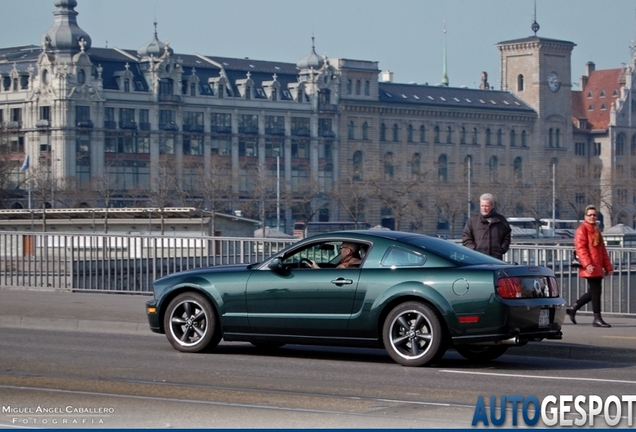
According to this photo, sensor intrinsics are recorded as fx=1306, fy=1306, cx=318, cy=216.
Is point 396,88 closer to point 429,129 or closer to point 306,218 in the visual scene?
point 429,129

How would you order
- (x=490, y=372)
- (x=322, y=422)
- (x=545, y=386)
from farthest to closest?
(x=490, y=372)
(x=545, y=386)
(x=322, y=422)

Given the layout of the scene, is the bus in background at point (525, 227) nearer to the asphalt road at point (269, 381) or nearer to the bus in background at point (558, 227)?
the bus in background at point (558, 227)

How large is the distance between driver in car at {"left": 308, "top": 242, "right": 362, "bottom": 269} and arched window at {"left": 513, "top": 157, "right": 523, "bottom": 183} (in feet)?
371

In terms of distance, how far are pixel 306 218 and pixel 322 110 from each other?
18.5 m

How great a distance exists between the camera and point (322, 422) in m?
10.8

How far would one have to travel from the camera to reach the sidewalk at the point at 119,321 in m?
16.0

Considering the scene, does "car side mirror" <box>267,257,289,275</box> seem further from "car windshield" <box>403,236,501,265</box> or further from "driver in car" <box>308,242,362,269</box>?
"car windshield" <box>403,236,501,265</box>

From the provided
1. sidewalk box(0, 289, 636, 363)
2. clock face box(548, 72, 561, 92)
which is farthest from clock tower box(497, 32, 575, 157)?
sidewalk box(0, 289, 636, 363)

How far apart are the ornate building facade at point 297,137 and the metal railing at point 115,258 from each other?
6516 cm

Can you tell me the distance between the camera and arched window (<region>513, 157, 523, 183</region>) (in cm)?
13004

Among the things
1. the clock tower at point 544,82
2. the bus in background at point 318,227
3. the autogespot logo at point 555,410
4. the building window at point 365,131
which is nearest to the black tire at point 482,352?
the autogespot logo at point 555,410

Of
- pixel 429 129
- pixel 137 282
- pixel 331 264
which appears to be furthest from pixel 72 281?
pixel 429 129

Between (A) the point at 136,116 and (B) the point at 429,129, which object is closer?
(A) the point at 136,116

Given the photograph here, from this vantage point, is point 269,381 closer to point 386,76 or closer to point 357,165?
point 357,165
